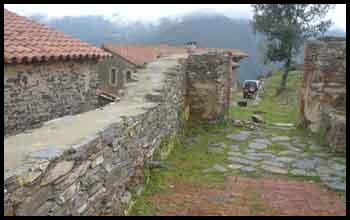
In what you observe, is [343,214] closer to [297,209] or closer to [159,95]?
[297,209]

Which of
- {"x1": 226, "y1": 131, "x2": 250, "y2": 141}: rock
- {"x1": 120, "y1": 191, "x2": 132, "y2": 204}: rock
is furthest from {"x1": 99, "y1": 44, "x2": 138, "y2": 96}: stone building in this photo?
{"x1": 120, "y1": 191, "x2": 132, "y2": 204}: rock

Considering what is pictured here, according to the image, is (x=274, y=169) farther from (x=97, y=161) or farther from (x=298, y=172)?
(x=97, y=161)

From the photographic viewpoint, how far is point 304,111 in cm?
974

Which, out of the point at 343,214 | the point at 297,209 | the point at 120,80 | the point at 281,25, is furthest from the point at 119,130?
the point at 120,80

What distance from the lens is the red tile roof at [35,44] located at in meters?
8.12

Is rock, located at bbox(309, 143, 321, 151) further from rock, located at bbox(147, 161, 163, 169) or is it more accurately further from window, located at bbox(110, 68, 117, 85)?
window, located at bbox(110, 68, 117, 85)

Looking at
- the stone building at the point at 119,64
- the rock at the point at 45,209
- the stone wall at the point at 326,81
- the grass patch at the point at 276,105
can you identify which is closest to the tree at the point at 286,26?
the grass patch at the point at 276,105

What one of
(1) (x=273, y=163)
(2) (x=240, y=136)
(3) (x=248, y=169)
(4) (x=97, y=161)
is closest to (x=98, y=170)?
(4) (x=97, y=161)

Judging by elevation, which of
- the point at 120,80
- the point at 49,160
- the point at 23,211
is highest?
the point at 49,160

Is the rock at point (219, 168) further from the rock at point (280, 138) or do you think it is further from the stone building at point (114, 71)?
the stone building at point (114, 71)

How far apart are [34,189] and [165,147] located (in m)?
4.16

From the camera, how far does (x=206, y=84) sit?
916 centimetres

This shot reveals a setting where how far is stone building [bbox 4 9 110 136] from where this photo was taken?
26.2ft

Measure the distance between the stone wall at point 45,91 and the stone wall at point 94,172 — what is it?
2875 mm
